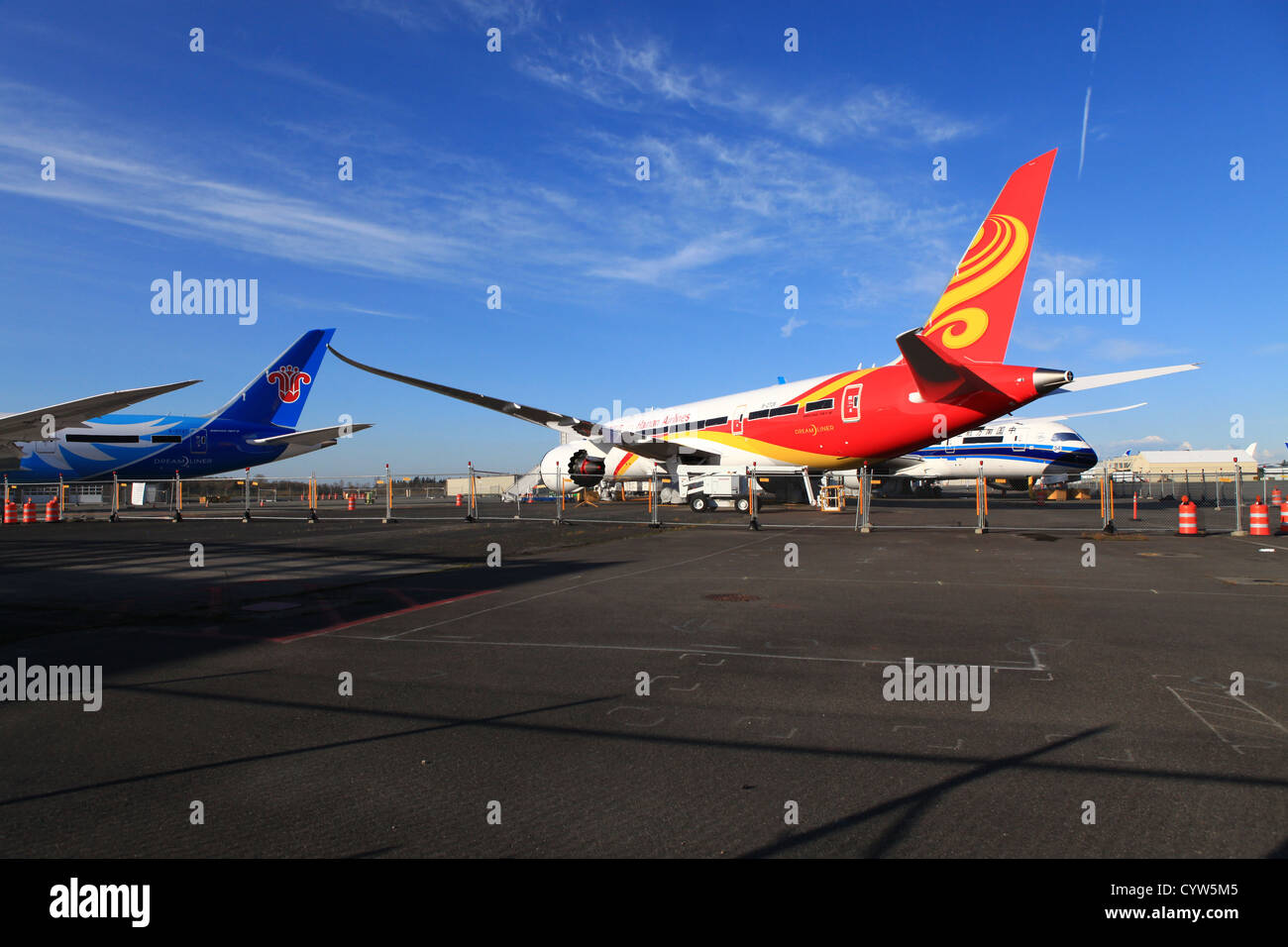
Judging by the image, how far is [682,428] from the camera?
3284 cm

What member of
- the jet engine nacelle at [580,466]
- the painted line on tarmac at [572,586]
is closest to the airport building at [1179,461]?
the jet engine nacelle at [580,466]

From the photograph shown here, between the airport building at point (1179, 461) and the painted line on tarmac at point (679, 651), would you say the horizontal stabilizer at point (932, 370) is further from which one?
the airport building at point (1179, 461)

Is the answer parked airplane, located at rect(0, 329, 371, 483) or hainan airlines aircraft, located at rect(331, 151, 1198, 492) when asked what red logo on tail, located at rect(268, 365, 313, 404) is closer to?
parked airplane, located at rect(0, 329, 371, 483)

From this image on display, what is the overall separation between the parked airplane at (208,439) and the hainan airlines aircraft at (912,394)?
1686 centimetres

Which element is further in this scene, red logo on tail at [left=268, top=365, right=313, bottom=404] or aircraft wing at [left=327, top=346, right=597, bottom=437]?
red logo on tail at [left=268, top=365, right=313, bottom=404]

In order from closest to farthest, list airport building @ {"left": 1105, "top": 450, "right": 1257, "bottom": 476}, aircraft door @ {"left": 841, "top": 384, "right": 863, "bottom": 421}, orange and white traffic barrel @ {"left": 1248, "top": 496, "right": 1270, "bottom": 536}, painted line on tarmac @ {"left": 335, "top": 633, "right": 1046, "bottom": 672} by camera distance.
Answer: painted line on tarmac @ {"left": 335, "top": 633, "right": 1046, "bottom": 672} < orange and white traffic barrel @ {"left": 1248, "top": 496, "right": 1270, "bottom": 536} < aircraft door @ {"left": 841, "top": 384, "right": 863, "bottom": 421} < airport building @ {"left": 1105, "top": 450, "right": 1257, "bottom": 476}

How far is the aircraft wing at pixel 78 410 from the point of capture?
42.4 ft

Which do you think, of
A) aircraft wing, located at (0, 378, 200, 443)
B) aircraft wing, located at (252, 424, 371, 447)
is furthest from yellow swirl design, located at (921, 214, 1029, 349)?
aircraft wing, located at (252, 424, 371, 447)

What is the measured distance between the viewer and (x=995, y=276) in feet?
61.6

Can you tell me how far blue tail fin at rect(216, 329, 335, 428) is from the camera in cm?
3759

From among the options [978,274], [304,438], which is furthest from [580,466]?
[978,274]

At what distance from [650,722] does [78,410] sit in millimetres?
14044

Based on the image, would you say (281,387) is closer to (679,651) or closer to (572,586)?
(572,586)
